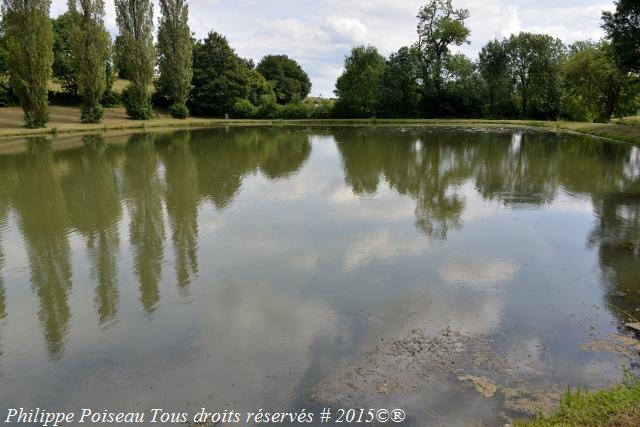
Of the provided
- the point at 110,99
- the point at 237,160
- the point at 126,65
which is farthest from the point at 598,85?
the point at 110,99

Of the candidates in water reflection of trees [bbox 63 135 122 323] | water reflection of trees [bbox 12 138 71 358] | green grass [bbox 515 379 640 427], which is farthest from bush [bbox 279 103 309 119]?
green grass [bbox 515 379 640 427]

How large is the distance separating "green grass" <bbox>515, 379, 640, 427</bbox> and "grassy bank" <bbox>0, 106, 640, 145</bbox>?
87.6ft

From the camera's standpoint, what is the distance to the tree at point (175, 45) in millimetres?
45875

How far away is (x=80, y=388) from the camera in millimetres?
4820

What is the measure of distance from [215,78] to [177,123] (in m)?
10.5

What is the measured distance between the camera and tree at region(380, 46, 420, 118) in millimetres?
52969

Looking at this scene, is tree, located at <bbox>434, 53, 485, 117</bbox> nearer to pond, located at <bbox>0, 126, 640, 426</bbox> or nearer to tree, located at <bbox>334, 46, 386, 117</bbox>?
tree, located at <bbox>334, 46, 386, 117</bbox>

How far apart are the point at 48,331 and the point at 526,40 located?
55.2m

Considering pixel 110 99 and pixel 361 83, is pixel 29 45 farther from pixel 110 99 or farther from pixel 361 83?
pixel 361 83

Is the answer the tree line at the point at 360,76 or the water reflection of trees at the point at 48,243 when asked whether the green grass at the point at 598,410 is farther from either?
the tree line at the point at 360,76

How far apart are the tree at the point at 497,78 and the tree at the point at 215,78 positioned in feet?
88.6

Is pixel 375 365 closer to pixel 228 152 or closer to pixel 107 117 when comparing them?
pixel 228 152

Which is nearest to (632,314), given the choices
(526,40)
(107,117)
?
(107,117)

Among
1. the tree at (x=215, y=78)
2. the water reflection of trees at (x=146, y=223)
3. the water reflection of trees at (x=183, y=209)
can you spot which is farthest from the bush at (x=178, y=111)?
the water reflection of trees at (x=146, y=223)
